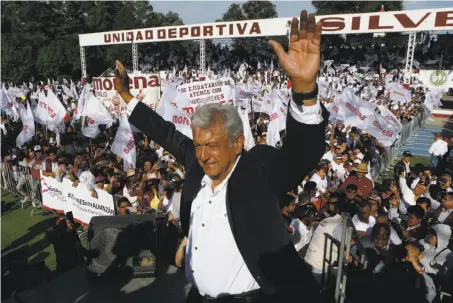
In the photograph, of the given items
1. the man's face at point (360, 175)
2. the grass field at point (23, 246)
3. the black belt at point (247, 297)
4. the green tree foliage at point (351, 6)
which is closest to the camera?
the black belt at point (247, 297)

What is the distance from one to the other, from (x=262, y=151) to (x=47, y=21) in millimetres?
57945

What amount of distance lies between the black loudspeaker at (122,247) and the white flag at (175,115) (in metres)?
4.60

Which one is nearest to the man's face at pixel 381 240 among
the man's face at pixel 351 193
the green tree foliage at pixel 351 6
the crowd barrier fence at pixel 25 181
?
the man's face at pixel 351 193

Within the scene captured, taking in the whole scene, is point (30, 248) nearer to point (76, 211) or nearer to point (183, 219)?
point (76, 211)

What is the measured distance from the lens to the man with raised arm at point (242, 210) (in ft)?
5.82

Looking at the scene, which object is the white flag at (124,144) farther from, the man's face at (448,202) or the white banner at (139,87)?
the man's face at (448,202)

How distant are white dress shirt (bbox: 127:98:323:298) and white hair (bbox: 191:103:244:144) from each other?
0.18 metres

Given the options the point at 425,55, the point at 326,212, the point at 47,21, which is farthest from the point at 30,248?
the point at 47,21

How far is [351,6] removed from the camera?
56.4 m

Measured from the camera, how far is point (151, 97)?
39.5ft

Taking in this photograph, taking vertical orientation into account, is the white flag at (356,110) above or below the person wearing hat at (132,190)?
above

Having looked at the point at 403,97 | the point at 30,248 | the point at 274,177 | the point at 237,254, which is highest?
the point at 274,177

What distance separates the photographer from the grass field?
4070mm

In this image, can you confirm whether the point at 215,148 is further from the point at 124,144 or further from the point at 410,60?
the point at 410,60
